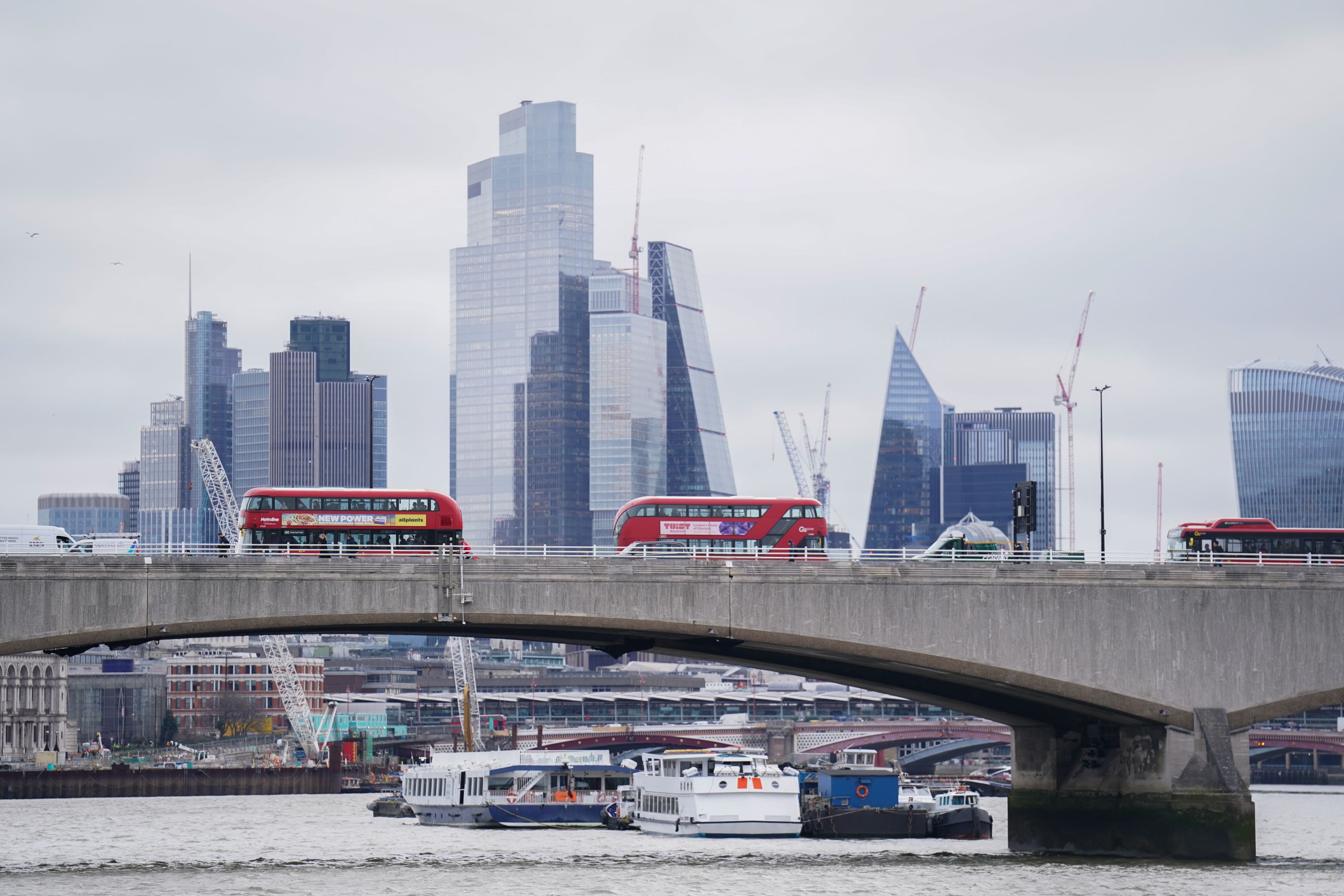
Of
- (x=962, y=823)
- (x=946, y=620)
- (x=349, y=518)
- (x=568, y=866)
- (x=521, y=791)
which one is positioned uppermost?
(x=349, y=518)

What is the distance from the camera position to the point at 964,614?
2926 inches

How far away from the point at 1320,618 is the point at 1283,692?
3347 mm

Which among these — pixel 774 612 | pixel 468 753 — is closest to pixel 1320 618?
pixel 774 612

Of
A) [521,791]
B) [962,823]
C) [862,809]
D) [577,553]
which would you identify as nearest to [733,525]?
[577,553]

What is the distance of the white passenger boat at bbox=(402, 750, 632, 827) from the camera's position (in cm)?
12212

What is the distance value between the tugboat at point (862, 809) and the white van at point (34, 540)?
45.4 m

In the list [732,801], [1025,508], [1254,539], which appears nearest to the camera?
[1025,508]

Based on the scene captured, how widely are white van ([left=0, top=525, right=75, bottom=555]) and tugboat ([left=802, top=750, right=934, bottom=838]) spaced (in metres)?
45.4

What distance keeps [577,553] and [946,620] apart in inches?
631

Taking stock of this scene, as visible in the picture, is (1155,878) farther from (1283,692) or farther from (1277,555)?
(1277,555)

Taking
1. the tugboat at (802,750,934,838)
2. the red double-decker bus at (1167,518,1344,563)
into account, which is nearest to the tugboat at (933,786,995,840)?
the tugboat at (802,750,934,838)

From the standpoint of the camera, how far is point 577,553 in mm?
80562

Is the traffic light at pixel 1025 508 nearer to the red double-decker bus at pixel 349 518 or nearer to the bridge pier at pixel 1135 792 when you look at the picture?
the bridge pier at pixel 1135 792

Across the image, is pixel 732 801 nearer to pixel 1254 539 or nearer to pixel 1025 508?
pixel 1025 508
